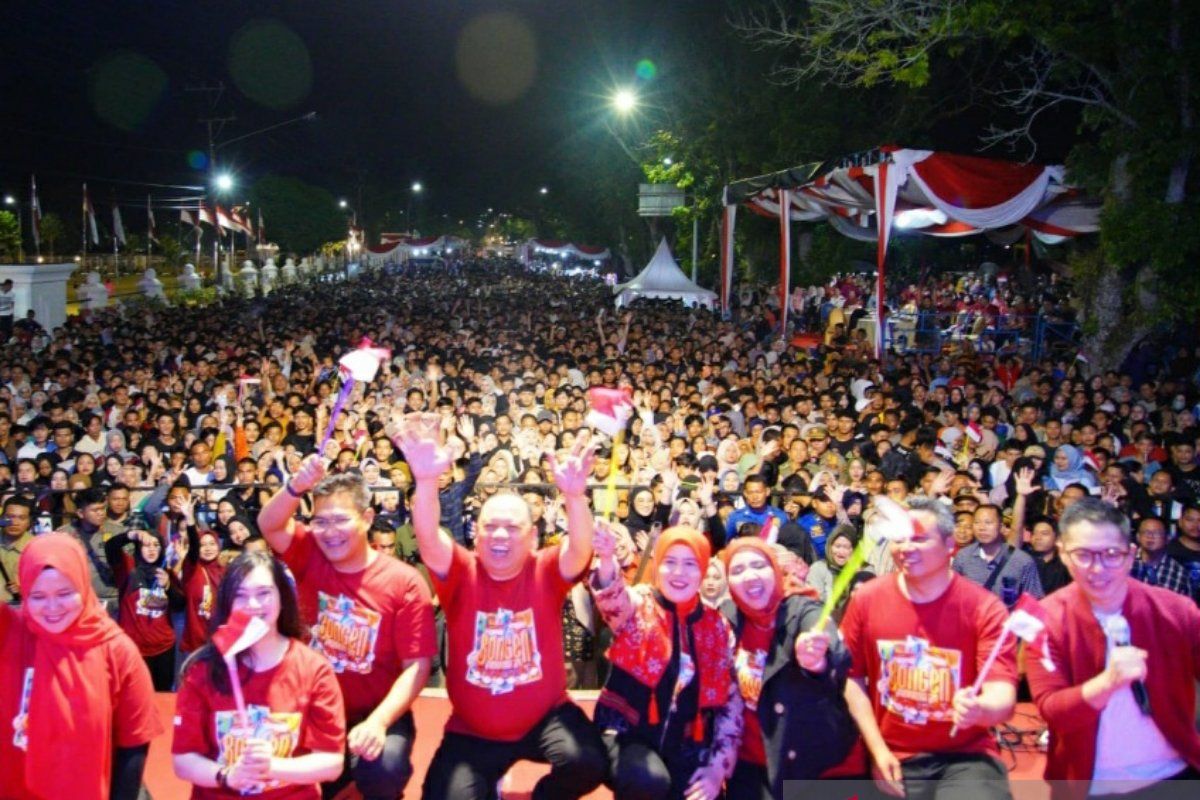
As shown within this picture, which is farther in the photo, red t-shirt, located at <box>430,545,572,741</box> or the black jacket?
red t-shirt, located at <box>430,545,572,741</box>

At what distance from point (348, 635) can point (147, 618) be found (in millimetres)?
2737

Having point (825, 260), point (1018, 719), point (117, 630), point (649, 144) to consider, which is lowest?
point (1018, 719)

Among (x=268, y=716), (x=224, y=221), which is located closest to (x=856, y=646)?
(x=268, y=716)

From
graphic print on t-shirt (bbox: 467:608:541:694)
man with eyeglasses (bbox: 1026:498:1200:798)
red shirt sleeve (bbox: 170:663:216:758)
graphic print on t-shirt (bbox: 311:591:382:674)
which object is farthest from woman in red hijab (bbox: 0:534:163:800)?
man with eyeglasses (bbox: 1026:498:1200:798)

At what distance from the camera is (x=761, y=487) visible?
22.0 ft

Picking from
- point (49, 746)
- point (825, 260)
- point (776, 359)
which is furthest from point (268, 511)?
point (825, 260)

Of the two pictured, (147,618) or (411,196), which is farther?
(411,196)

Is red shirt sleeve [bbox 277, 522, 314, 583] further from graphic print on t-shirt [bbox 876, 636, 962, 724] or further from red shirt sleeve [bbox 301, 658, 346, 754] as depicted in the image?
graphic print on t-shirt [bbox 876, 636, 962, 724]

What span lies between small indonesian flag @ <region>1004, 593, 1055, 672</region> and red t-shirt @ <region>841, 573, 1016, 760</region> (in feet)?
0.34

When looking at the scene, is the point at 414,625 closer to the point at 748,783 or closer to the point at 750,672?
the point at 750,672

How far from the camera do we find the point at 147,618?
593 centimetres

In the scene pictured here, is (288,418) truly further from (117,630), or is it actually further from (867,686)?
(867,686)

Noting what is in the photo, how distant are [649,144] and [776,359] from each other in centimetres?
1735

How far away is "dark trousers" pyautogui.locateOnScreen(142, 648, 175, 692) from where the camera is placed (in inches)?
237
